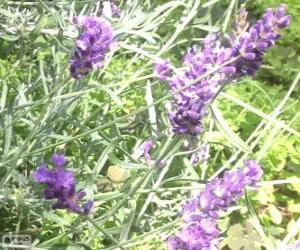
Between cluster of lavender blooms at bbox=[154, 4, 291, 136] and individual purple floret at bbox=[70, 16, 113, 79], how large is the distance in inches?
5.3

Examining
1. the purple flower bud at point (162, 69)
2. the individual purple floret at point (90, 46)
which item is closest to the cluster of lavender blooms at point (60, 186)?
the individual purple floret at point (90, 46)

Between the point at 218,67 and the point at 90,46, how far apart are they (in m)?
0.19

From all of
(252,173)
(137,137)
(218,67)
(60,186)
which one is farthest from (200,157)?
(60,186)

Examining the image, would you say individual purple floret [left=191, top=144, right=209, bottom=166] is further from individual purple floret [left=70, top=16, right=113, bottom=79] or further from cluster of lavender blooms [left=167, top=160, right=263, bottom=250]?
individual purple floret [left=70, top=16, right=113, bottom=79]

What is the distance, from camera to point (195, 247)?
1.05 meters

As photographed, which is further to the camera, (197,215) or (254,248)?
(254,248)

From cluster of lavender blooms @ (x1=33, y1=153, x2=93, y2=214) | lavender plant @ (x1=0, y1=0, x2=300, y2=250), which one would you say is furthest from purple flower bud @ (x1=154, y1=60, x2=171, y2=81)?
cluster of lavender blooms @ (x1=33, y1=153, x2=93, y2=214)

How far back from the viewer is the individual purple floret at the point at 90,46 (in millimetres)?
1001

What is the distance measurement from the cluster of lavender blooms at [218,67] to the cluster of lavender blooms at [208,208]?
0.10m

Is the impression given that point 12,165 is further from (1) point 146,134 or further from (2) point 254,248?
(2) point 254,248

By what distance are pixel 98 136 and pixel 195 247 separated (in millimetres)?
465

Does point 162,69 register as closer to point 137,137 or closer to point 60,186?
point 137,137

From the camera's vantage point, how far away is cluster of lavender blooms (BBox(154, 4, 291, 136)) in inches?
39.2

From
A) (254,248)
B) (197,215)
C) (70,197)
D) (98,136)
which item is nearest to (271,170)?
(254,248)
